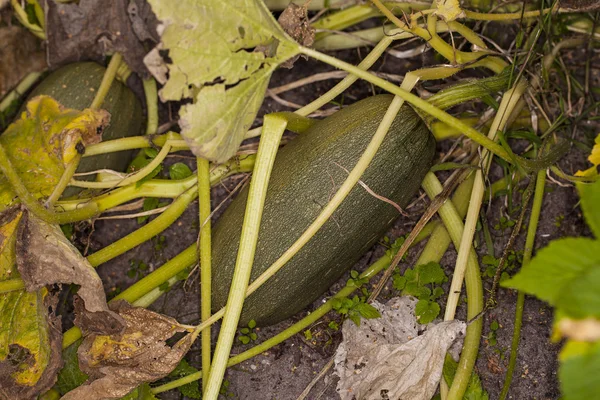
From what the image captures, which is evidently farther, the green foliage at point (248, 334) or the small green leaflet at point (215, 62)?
the green foliage at point (248, 334)

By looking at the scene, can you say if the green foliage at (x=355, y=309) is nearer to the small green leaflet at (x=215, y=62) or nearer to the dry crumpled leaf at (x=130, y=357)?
the dry crumpled leaf at (x=130, y=357)

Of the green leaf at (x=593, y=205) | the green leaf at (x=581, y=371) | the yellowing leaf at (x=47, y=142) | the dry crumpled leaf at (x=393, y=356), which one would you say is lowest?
the dry crumpled leaf at (x=393, y=356)

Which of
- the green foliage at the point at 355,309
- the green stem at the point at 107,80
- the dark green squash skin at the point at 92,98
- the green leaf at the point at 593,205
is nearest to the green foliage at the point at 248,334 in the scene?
the green foliage at the point at 355,309

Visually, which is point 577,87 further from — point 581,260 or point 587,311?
point 587,311

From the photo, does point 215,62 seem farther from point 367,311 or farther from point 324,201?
point 367,311

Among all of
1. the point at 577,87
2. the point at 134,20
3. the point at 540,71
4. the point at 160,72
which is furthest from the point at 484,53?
the point at 134,20

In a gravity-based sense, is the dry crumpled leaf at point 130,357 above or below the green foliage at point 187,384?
above
